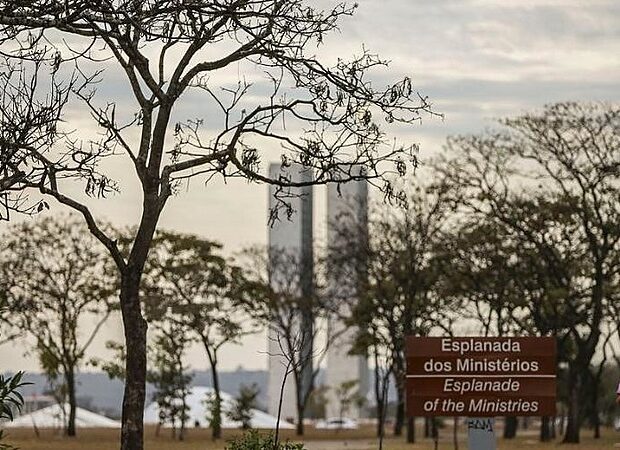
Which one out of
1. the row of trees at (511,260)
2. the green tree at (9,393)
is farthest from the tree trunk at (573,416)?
the green tree at (9,393)

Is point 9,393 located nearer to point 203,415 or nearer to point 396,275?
point 396,275

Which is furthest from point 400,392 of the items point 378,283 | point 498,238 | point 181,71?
point 181,71

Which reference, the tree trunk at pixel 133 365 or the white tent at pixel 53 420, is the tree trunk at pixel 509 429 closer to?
the white tent at pixel 53 420

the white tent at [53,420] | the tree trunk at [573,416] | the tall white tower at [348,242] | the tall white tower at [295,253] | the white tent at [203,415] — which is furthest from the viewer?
the white tent at [53,420]

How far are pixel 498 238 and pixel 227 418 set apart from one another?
2112cm

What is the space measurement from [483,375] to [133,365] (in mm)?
5078

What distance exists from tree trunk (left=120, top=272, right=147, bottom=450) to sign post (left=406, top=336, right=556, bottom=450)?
151 inches

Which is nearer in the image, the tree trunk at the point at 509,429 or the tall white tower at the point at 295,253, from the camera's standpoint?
the tree trunk at the point at 509,429

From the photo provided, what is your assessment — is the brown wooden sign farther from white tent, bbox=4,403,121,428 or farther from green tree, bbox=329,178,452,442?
white tent, bbox=4,403,121,428

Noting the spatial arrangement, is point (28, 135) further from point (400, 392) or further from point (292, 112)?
point (400, 392)

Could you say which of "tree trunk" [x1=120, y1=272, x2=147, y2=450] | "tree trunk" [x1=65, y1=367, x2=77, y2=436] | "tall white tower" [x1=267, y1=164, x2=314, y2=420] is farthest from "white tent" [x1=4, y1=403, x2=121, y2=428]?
"tree trunk" [x1=120, y1=272, x2=147, y2=450]

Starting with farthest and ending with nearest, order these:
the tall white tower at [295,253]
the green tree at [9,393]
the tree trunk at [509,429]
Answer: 1. the tall white tower at [295,253]
2. the tree trunk at [509,429]
3. the green tree at [9,393]

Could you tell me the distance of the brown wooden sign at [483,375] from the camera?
78.4ft

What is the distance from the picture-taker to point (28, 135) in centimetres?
1959
